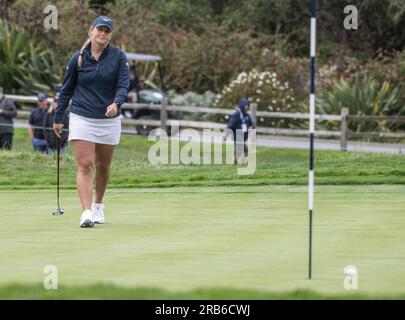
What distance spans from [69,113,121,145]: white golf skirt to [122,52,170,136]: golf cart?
22.5 metres

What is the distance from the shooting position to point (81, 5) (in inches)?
1714

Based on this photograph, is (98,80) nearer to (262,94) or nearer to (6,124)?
(6,124)

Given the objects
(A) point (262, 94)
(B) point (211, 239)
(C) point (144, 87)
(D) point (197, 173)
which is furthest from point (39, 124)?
(B) point (211, 239)

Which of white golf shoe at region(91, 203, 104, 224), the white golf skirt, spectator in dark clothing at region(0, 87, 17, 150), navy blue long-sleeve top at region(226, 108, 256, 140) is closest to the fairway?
white golf shoe at region(91, 203, 104, 224)

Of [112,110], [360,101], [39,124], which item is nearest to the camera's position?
[112,110]

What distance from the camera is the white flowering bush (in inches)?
1478

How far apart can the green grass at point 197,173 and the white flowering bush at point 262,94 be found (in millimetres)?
15058

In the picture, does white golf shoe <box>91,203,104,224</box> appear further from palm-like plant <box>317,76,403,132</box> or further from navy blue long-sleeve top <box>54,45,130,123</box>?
palm-like plant <box>317,76,403,132</box>

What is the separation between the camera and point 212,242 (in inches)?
380

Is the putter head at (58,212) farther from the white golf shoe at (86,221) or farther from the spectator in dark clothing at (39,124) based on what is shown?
the spectator in dark clothing at (39,124)

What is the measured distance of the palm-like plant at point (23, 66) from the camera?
127ft

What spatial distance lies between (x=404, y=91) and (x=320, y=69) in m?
3.70

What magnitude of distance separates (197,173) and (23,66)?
21344mm
